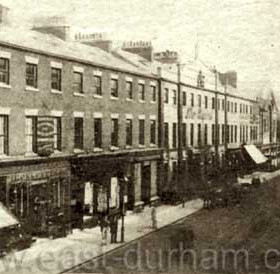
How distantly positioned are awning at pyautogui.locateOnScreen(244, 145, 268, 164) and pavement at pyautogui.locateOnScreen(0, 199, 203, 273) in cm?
1614

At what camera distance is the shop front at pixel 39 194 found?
15.9 m

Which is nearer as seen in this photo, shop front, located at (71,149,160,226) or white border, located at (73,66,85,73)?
white border, located at (73,66,85,73)

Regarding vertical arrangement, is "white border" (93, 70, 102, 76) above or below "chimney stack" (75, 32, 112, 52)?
below

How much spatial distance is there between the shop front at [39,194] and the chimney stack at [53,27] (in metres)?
5.25

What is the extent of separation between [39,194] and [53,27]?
679 centimetres

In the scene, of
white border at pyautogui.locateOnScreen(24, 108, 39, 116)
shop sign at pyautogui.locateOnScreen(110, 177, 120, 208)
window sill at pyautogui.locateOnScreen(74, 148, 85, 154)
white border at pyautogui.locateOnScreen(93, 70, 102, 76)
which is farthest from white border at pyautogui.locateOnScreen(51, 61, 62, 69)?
shop sign at pyautogui.locateOnScreen(110, 177, 120, 208)

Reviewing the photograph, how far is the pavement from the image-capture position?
12.5m

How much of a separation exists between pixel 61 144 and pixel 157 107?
823cm

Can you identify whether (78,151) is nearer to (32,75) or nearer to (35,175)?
(35,175)

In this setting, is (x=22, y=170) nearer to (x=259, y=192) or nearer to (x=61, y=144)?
(x=61, y=144)

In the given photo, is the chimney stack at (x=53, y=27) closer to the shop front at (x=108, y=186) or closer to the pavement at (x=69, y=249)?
the shop front at (x=108, y=186)

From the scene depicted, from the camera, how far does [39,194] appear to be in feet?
56.4

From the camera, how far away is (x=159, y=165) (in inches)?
1013

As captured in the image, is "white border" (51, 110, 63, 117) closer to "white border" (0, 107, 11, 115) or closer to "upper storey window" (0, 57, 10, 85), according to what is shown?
"white border" (0, 107, 11, 115)
